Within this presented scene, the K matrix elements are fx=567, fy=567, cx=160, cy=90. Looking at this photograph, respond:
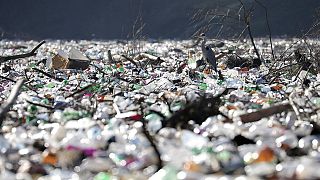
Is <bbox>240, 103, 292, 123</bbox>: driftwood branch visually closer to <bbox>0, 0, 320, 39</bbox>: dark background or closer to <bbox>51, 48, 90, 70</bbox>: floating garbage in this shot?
<bbox>51, 48, 90, 70</bbox>: floating garbage

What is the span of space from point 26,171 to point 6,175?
6cm

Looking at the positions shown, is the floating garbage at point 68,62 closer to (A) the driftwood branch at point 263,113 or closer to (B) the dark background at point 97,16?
(A) the driftwood branch at point 263,113

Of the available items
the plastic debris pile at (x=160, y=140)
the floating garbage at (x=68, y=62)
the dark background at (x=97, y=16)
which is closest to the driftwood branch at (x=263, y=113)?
the plastic debris pile at (x=160, y=140)

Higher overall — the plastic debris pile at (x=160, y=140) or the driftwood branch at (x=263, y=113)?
the driftwood branch at (x=263, y=113)

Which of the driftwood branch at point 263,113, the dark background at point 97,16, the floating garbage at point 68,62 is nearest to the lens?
the driftwood branch at point 263,113

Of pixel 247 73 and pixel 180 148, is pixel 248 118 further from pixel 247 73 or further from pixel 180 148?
pixel 247 73

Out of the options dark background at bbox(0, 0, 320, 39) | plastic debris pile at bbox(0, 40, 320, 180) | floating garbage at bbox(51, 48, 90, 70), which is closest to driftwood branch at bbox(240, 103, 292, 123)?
plastic debris pile at bbox(0, 40, 320, 180)

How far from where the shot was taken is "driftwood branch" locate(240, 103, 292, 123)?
1.98 m

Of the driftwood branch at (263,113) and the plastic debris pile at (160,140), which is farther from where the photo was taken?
the driftwood branch at (263,113)

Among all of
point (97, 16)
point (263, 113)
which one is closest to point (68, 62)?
point (263, 113)

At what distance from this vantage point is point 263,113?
79.4 inches

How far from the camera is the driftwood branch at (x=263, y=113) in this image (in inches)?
77.9

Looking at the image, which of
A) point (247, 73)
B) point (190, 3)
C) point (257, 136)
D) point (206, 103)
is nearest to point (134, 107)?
point (206, 103)

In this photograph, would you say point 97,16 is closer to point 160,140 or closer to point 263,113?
point 263,113
